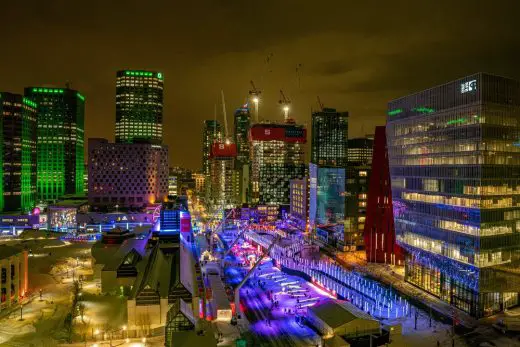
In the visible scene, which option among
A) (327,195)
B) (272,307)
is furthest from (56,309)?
(327,195)

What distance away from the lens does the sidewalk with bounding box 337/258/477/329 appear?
49869mm

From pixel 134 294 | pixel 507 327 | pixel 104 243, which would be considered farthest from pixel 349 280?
pixel 104 243

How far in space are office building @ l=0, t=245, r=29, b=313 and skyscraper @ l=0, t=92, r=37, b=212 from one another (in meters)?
97.1

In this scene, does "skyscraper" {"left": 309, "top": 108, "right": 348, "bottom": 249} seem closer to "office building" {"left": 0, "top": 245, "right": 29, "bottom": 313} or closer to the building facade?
the building facade

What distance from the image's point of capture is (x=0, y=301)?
162ft

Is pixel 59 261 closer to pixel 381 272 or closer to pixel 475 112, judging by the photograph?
pixel 381 272

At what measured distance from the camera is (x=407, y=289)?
60.6m

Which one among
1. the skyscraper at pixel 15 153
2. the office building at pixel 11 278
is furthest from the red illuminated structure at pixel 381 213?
the skyscraper at pixel 15 153

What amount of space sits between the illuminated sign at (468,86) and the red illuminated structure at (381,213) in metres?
22.3

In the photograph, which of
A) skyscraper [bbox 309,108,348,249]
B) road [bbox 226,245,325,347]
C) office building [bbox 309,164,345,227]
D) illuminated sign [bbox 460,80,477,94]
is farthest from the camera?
office building [bbox 309,164,345,227]

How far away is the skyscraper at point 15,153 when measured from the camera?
140000 mm

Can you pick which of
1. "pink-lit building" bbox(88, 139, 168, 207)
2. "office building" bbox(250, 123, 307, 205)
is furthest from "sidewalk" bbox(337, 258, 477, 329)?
"pink-lit building" bbox(88, 139, 168, 207)

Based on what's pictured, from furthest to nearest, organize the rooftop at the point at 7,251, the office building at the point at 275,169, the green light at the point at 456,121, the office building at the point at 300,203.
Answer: the office building at the point at 275,169, the office building at the point at 300,203, the green light at the point at 456,121, the rooftop at the point at 7,251

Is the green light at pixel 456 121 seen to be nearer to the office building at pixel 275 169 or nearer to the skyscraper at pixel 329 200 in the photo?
the skyscraper at pixel 329 200
